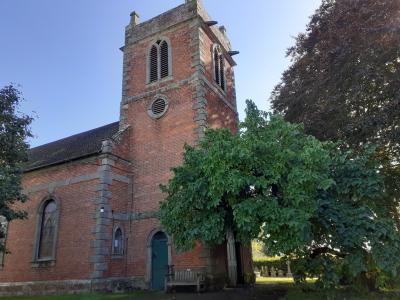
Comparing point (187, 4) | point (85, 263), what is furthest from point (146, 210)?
point (187, 4)

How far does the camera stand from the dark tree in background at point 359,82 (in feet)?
41.7

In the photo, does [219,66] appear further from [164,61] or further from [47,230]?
[47,230]

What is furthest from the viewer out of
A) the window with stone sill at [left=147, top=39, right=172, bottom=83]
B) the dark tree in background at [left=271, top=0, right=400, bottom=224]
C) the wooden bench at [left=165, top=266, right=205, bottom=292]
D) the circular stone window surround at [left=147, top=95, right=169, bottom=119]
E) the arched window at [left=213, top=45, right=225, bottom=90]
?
the arched window at [left=213, top=45, right=225, bottom=90]

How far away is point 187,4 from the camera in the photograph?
20672mm

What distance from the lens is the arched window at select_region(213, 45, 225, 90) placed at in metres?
21.7

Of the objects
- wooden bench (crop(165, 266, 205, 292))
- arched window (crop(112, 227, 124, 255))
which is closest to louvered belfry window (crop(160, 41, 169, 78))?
arched window (crop(112, 227, 124, 255))

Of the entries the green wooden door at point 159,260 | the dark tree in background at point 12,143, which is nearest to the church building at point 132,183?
the green wooden door at point 159,260

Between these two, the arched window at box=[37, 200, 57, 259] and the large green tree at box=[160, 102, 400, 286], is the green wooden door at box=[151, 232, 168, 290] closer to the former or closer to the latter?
the large green tree at box=[160, 102, 400, 286]

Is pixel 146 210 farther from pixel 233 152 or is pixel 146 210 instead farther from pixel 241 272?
pixel 233 152

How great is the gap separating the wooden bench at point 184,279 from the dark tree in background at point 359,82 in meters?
7.73

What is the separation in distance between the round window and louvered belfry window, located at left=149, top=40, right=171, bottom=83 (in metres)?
1.54

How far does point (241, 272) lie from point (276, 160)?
32.1 ft

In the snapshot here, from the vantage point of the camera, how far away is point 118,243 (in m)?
16.9

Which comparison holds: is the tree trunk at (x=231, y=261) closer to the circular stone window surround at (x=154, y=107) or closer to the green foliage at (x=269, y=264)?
the circular stone window surround at (x=154, y=107)
